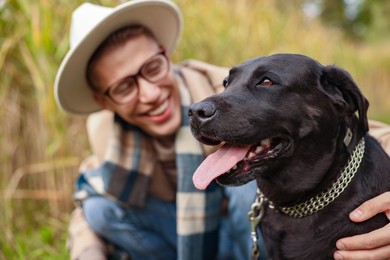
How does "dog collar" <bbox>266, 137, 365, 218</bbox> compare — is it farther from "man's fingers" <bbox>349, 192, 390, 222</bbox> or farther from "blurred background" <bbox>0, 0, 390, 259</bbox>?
"blurred background" <bbox>0, 0, 390, 259</bbox>

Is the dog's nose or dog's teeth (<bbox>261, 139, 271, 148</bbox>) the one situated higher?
the dog's nose

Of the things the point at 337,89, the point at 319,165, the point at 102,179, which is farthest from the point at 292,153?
the point at 102,179

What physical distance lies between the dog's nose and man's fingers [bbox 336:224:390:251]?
2.13 ft

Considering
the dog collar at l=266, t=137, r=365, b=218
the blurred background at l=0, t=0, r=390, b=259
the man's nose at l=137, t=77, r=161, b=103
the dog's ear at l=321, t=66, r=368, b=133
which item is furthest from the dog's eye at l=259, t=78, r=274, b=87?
the blurred background at l=0, t=0, r=390, b=259

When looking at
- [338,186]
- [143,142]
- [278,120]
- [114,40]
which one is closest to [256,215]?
[338,186]

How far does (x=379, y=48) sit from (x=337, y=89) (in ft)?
29.8

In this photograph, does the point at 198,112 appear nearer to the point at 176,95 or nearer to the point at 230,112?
the point at 230,112

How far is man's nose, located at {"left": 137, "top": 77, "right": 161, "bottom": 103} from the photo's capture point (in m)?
Result: 2.50

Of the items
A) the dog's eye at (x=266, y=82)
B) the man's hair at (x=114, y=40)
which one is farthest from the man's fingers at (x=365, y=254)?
the man's hair at (x=114, y=40)

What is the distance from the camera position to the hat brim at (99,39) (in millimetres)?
2537

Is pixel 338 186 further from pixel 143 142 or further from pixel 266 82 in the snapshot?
pixel 143 142

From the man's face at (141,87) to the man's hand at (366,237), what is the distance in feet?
3.72

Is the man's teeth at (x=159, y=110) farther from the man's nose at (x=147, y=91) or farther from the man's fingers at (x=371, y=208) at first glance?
the man's fingers at (x=371, y=208)

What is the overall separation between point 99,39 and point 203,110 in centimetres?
107
